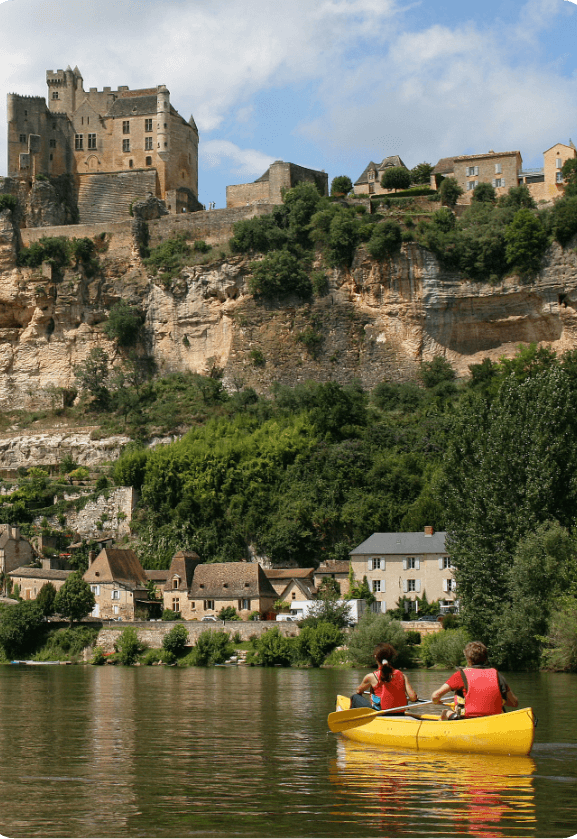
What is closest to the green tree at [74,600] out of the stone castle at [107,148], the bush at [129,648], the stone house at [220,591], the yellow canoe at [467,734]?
the bush at [129,648]

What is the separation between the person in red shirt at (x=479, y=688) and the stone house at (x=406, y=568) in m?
28.9

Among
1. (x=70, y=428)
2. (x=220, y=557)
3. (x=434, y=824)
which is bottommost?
(x=434, y=824)

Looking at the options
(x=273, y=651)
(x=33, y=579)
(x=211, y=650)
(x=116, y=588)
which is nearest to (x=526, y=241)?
(x=116, y=588)

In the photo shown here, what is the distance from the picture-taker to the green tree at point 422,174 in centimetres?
6806

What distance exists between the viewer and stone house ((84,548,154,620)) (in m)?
47.3

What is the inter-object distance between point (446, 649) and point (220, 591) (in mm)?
12946

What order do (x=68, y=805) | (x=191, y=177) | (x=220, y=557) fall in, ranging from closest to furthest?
(x=68, y=805)
(x=220, y=557)
(x=191, y=177)

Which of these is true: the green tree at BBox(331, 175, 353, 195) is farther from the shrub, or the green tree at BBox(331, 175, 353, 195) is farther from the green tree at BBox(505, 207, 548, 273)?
the shrub

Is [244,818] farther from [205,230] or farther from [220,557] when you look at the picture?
[205,230]

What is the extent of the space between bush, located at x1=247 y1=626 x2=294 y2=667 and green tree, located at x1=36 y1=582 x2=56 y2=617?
985cm

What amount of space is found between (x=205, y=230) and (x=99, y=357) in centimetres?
987

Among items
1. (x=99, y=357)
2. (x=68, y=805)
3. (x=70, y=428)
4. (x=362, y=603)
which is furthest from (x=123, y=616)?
(x=68, y=805)

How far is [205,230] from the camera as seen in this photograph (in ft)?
214

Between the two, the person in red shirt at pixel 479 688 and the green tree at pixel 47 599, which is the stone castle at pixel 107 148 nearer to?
the green tree at pixel 47 599
